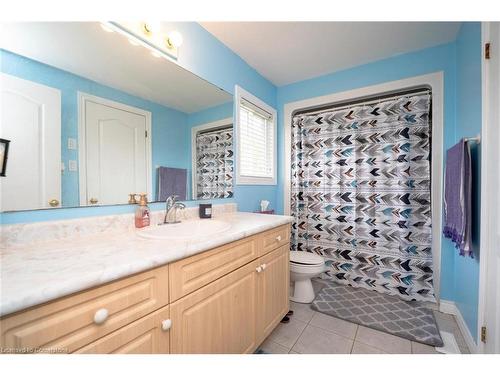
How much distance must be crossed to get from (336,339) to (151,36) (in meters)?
2.28

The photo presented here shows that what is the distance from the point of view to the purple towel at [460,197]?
3.94 ft

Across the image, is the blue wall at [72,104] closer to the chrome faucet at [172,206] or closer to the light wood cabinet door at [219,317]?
the chrome faucet at [172,206]

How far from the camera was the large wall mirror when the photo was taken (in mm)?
789

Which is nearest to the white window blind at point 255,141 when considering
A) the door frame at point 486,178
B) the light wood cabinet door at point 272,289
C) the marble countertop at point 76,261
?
the light wood cabinet door at point 272,289

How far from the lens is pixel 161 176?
4.25 ft

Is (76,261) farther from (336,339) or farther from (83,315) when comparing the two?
(336,339)

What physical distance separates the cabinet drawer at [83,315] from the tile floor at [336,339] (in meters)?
1.05

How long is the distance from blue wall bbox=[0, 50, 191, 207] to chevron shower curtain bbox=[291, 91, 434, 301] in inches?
59.3

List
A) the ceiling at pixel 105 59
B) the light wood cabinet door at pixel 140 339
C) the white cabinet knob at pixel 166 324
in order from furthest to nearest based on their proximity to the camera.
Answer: the ceiling at pixel 105 59 → the white cabinet knob at pixel 166 324 → the light wood cabinet door at pixel 140 339

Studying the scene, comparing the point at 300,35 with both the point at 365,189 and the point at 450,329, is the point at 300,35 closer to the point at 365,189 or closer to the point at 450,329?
the point at 365,189

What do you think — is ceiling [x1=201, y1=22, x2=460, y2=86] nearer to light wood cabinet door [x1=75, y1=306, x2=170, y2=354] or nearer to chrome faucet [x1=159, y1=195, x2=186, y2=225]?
chrome faucet [x1=159, y1=195, x2=186, y2=225]

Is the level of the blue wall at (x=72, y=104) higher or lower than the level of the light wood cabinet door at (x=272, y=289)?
higher
